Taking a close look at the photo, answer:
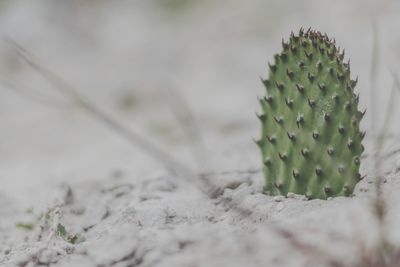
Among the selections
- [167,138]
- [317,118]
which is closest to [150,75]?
[167,138]

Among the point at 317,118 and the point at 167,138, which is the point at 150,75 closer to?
the point at 167,138

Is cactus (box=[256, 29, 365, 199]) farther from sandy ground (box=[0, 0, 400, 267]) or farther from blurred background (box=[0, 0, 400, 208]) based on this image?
blurred background (box=[0, 0, 400, 208])

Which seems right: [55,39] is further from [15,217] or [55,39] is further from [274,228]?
[274,228]

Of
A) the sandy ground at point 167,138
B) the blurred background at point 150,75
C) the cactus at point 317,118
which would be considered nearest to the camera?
the sandy ground at point 167,138

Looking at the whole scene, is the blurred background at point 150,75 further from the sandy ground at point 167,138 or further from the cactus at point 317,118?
the cactus at point 317,118

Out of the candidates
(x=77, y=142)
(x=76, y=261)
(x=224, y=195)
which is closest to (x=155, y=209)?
(x=224, y=195)

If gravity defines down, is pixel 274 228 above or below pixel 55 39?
below

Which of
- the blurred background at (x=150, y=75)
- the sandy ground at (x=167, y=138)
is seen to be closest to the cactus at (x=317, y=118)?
the sandy ground at (x=167, y=138)
